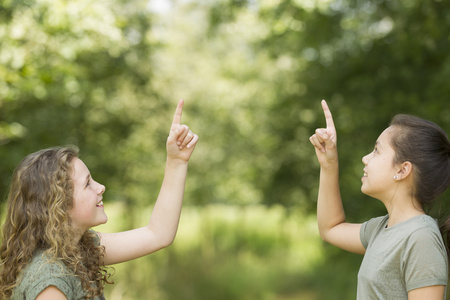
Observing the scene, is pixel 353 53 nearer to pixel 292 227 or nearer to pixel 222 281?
pixel 222 281

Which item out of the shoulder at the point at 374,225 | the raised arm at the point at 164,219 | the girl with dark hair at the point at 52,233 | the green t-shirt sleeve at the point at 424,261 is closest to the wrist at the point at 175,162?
the raised arm at the point at 164,219

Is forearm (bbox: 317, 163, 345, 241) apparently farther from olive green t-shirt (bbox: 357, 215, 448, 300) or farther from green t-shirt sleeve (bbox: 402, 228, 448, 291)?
green t-shirt sleeve (bbox: 402, 228, 448, 291)

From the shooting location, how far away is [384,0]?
6332 mm

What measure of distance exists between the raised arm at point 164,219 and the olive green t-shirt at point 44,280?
302mm

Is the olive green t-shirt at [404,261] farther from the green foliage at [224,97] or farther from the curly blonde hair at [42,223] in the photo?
the green foliage at [224,97]

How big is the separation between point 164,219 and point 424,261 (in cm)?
103

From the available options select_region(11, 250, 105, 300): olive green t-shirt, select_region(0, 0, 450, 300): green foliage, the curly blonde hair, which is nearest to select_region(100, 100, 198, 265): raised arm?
the curly blonde hair

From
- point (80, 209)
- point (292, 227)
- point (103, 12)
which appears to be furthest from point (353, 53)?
point (292, 227)

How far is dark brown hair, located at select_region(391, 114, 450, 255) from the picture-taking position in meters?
1.95

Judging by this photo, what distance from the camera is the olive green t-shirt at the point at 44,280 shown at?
5.83ft

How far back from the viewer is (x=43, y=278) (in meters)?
1.78

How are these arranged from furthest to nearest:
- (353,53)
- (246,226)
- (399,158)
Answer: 1. (246,226)
2. (353,53)
3. (399,158)

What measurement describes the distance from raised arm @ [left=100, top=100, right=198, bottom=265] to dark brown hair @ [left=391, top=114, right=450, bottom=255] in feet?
2.82

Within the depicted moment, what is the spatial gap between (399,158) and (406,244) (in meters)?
0.33
